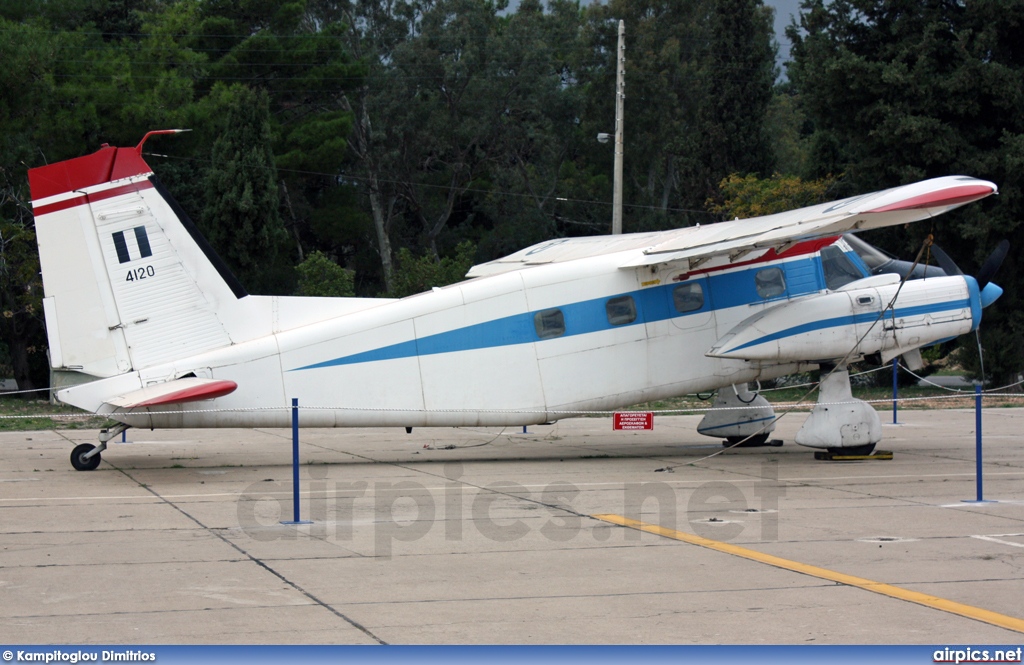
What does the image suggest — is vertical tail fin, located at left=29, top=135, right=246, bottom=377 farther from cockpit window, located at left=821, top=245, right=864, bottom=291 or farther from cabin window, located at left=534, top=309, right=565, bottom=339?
cockpit window, located at left=821, top=245, right=864, bottom=291

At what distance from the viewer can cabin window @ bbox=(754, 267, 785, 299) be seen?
54.5 feet

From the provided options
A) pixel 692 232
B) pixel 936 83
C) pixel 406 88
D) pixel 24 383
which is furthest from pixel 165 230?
pixel 406 88

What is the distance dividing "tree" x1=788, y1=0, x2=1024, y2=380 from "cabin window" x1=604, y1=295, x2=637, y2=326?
1965 cm

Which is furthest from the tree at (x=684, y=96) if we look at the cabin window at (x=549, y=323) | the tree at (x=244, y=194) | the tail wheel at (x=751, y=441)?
the cabin window at (x=549, y=323)

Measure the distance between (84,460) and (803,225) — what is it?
35.1ft

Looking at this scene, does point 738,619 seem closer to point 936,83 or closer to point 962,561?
point 962,561

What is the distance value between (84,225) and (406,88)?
1633 inches

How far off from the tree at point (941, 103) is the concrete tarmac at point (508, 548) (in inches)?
674

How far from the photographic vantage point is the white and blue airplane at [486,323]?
564 inches

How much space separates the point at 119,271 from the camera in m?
14.5

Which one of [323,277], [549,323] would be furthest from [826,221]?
[323,277]

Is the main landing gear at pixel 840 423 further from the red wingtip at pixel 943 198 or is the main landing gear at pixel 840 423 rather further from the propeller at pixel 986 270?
the red wingtip at pixel 943 198

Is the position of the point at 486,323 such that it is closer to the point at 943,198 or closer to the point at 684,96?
the point at 943,198

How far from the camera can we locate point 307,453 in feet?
57.6
